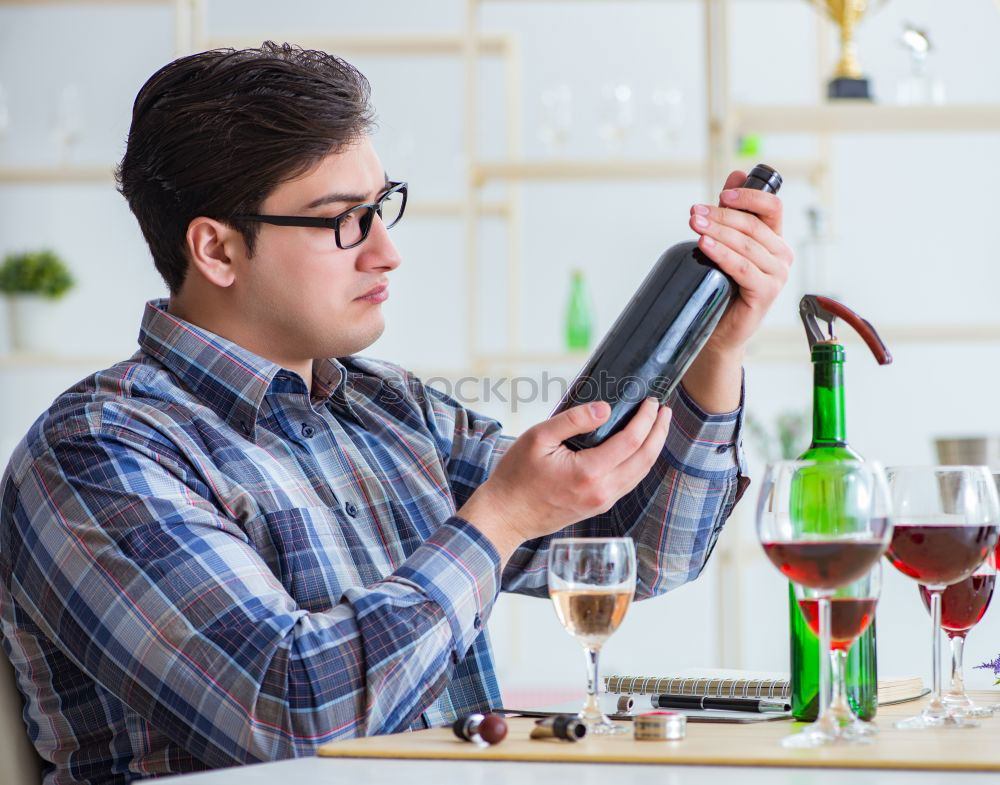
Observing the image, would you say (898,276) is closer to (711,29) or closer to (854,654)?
(711,29)

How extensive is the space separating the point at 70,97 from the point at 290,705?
270 cm

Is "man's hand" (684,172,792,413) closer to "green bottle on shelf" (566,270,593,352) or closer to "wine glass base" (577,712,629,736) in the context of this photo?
"wine glass base" (577,712,629,736)

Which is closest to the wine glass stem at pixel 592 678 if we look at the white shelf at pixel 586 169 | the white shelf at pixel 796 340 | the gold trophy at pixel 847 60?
the white shelf at pixel 796 340

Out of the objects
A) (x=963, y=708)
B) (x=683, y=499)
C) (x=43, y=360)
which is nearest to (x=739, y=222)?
(x=683, y=499)

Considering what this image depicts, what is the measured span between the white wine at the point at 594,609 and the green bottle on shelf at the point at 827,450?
135mm

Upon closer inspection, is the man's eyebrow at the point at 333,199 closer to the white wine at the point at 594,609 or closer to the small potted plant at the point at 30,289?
the white wine at the point at 594,609

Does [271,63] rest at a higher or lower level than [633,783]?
higher

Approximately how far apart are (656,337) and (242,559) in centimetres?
41

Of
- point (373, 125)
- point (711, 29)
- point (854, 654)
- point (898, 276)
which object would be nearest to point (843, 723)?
point (854, 654)

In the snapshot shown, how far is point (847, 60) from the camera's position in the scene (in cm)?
257

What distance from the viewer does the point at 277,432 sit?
1.29m

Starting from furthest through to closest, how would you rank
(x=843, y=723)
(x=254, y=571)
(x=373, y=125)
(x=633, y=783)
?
(x=373, y=125), (x=254, y=571), (x=843, y=723), (x=633, y=783)

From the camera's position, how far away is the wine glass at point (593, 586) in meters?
0.83

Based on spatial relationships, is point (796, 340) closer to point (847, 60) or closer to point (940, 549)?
point (847, 60)
